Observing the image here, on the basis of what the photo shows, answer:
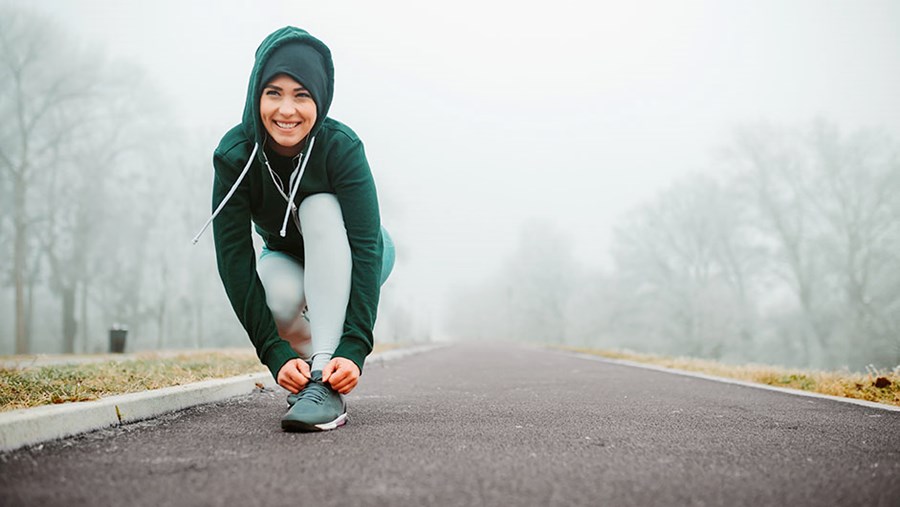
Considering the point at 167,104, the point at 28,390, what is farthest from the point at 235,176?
the point at 167,104

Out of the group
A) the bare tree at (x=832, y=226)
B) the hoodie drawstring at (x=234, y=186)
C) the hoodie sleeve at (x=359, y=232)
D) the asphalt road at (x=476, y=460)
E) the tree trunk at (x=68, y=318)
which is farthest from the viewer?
the bare tree at (x=832, y=226)

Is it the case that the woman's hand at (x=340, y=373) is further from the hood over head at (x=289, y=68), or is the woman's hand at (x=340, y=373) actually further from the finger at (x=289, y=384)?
the hood over head at (x=289, y=68)

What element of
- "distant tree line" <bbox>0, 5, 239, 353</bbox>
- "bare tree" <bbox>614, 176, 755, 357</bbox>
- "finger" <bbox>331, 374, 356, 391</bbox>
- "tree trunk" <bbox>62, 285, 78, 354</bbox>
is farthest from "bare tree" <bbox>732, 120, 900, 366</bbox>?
"tree trunk" <bbox>62, 285, 78, 354</bbox>

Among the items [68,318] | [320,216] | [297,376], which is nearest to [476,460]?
[297,376]

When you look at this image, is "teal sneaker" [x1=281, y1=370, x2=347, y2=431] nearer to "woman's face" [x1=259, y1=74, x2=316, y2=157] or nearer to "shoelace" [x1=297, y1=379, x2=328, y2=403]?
"shoelace" [x1=297, y1=379, x2=328, y2=403]

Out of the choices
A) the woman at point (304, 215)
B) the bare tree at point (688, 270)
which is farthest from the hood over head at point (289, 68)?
the bare tree at point (688, 270)

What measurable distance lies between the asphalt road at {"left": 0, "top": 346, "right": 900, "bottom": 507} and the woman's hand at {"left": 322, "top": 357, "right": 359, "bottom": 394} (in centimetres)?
19

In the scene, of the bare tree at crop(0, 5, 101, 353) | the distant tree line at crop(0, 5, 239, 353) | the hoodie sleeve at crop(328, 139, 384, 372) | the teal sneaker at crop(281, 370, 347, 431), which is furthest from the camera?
the distant tree line at crop(0, 5, 239, 353)

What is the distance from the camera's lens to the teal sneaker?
2.50m

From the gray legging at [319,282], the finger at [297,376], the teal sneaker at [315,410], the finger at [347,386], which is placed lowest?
the teal sneaker at [315,410]

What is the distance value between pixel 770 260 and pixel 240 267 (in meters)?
31.4

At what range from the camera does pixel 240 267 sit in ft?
9.26

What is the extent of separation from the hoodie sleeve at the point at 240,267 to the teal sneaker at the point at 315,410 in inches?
9.2

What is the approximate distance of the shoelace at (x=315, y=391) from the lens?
2.58 meters
